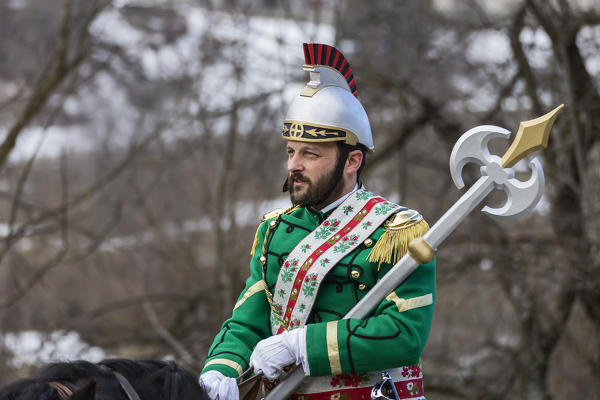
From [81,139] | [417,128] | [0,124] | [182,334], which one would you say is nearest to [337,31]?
[417,128]

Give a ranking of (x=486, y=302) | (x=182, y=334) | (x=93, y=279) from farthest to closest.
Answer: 1. (x=93, y=279)
2. (x=486, y=302)
3. (x=182, y=334)

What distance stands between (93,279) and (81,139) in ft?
6.58

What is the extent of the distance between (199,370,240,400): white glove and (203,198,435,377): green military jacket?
74mm

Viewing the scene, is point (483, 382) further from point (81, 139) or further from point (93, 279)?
point (81, 139)

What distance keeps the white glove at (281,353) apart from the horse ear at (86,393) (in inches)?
26.1

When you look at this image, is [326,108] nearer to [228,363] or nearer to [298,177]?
[298,177]

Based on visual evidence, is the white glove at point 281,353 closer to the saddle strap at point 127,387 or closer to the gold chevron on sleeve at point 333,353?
the gold chevron on sleeve at point 333,353

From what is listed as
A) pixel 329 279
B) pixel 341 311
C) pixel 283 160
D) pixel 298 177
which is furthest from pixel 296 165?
pixel 283 160

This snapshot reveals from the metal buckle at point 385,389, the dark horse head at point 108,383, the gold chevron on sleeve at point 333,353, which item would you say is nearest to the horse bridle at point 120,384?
the dark horse head at point 108,383

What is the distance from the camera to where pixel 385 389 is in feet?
7.29

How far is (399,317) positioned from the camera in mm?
2135

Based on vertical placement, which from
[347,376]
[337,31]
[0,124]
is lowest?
[347,376]

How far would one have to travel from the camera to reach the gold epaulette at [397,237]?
2.21m

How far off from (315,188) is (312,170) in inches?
2.2
